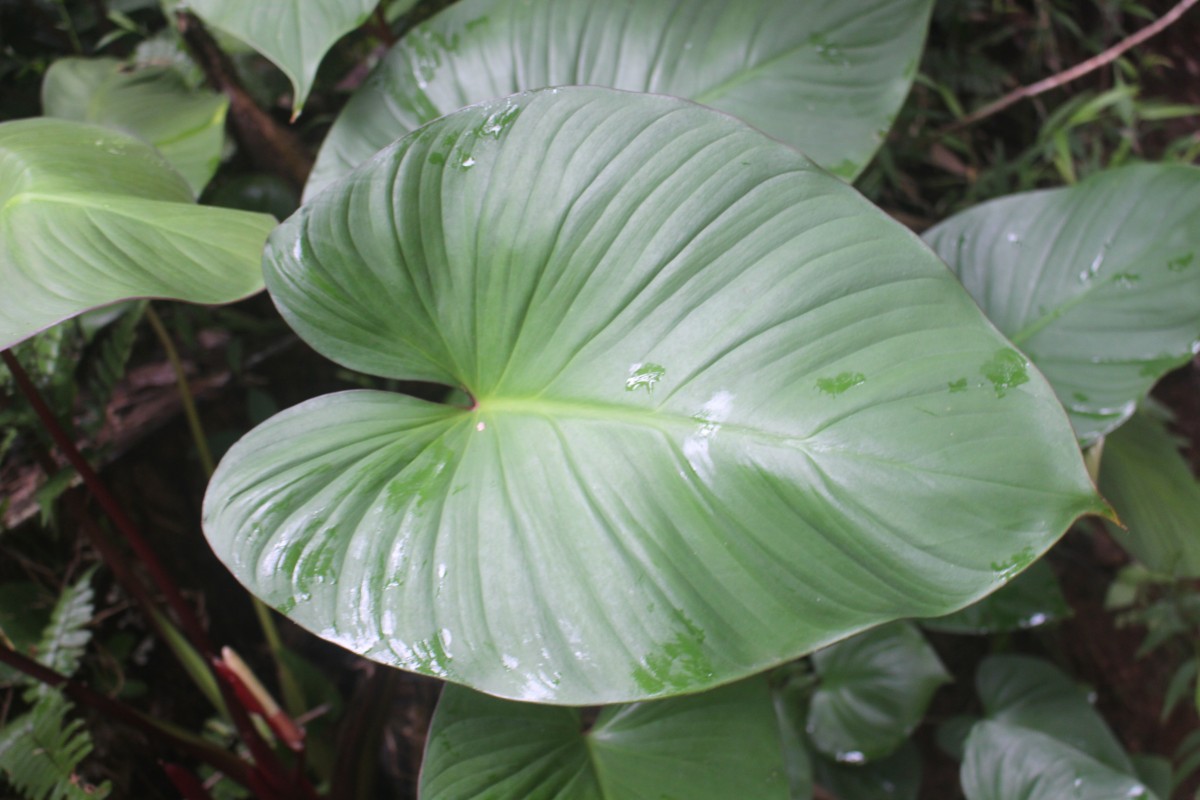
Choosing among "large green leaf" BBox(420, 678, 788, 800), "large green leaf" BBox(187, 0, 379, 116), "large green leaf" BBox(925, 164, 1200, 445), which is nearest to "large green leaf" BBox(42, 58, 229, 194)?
"large green leaf" BBox(187, 0, 379, 116)

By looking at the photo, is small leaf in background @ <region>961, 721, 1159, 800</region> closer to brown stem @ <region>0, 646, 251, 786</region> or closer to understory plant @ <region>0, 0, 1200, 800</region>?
understory plant @ <region>0, 0, 1200, 800</region>

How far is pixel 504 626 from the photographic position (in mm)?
495

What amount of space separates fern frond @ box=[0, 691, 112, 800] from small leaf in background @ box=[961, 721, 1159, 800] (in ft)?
3.26

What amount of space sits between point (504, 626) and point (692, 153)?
0.38 meters

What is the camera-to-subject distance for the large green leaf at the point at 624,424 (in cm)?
46

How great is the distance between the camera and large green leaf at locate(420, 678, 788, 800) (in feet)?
2.11

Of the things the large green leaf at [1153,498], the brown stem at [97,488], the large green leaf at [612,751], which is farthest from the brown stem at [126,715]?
the large green leaf at [1153,498]

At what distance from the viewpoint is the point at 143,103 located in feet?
3.76

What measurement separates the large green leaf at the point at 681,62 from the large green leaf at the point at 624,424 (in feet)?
1.13

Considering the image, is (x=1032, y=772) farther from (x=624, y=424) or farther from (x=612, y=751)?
(x=624, y=424)

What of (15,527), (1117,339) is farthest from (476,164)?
(15,527)

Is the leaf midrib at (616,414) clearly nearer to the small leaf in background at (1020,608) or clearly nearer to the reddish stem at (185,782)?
the reddish stem at (185,782)

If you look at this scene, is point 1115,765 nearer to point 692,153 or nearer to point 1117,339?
point 1117,339

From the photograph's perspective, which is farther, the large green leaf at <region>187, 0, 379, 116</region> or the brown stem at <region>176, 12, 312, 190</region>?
the brown stem at <region>176, 12, 312, 190</region>
